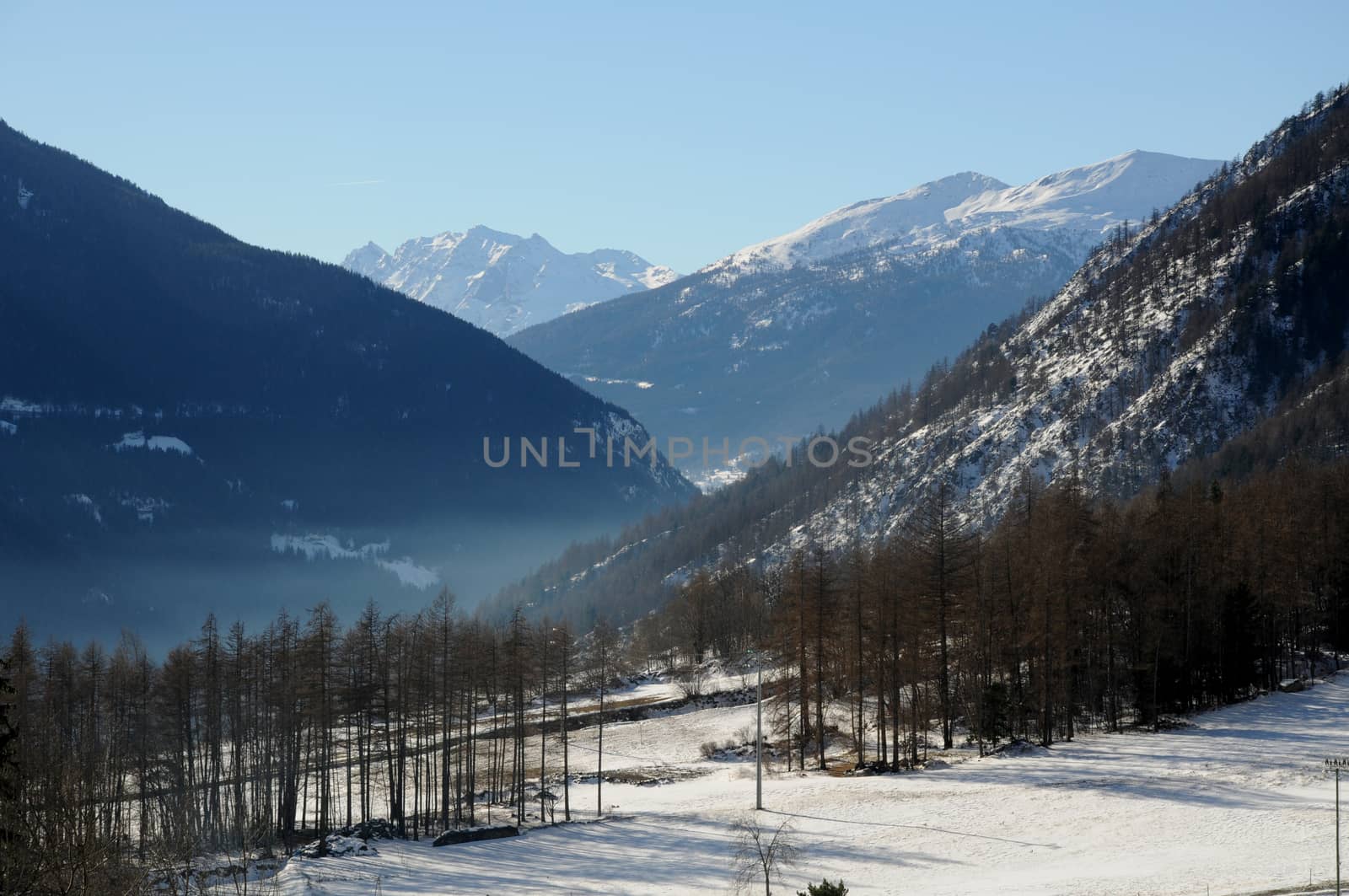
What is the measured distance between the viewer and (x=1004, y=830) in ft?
174

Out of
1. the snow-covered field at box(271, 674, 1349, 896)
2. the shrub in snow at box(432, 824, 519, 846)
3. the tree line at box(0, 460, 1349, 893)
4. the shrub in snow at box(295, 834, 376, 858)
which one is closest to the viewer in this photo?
the snow-covered field at box(271, 674, 1349, 896)

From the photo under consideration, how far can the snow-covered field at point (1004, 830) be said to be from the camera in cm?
4538

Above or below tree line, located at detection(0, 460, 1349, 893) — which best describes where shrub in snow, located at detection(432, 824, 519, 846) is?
below

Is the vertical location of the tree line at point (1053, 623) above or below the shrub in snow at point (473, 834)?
above

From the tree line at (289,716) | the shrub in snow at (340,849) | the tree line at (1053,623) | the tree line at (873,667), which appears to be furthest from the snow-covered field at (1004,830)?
the tree line at (289,716)

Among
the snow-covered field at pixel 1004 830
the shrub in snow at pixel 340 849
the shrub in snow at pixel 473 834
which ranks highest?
the snow-covered field at pixel 1004 830

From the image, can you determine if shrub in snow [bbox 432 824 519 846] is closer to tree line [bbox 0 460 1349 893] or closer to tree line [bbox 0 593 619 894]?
tree line [bbox 0 460 1349 893]

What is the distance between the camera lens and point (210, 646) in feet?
270

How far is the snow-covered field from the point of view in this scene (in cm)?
4538

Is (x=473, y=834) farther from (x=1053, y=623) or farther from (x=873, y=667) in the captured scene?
(x=1053, y=623)

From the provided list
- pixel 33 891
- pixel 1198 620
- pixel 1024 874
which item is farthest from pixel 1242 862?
pixel 33 891

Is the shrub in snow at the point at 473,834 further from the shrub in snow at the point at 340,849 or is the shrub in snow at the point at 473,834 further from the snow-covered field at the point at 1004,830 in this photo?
the shrub in snow at the point at 340,849

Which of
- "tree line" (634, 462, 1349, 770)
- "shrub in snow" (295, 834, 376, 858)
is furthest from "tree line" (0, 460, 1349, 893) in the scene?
"shrub in snow" (295, 834, 376, 858)

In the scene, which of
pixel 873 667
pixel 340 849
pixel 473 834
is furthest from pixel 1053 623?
pixel 340 849
